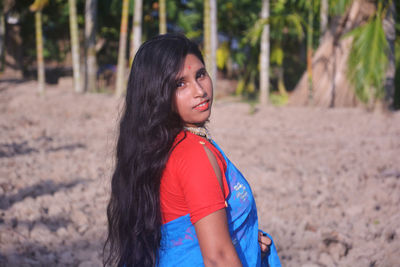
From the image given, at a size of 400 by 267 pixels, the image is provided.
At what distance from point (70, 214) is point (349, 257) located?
94.0 inches

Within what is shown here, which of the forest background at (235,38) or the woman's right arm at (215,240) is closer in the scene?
the woman's right arm at (215,240)

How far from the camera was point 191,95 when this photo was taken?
1253 mm

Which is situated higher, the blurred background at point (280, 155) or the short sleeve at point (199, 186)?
the short sleeve at point (199, 186)

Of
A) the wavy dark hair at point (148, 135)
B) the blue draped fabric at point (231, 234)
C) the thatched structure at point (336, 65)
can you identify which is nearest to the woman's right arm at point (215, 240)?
the blue draped fabric at point (231, 234)

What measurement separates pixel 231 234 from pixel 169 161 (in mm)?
322

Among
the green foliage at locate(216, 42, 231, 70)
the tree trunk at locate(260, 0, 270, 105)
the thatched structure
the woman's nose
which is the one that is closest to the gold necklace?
the woman's nose

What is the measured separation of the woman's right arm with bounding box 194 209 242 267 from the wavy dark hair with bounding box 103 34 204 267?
224 millimetres

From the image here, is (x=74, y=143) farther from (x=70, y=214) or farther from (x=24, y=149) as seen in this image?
(x=70, y=214)

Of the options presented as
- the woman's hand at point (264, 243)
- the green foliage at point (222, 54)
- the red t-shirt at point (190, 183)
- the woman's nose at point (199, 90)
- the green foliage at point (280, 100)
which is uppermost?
the green foliage at point (222, 54)

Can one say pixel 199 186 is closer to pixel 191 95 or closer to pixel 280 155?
pixel 191 95

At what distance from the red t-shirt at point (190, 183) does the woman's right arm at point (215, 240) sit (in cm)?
2

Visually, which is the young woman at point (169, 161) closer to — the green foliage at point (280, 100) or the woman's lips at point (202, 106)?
the woman's lips at point (202, 106)

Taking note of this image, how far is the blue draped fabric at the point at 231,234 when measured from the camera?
1201mm

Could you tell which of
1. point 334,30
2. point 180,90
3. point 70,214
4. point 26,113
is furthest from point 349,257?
point 334,30
